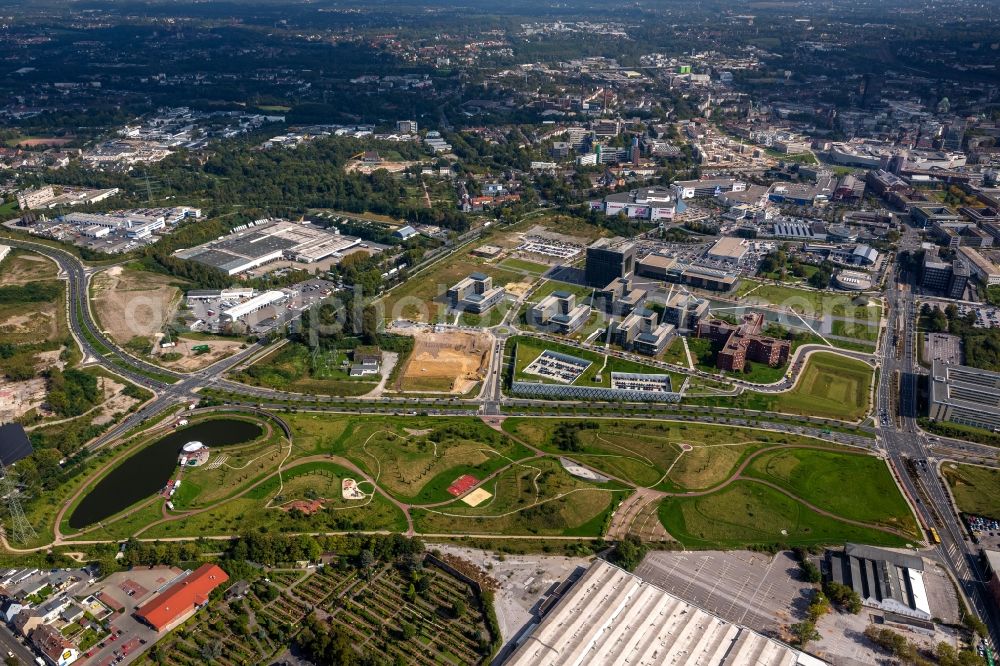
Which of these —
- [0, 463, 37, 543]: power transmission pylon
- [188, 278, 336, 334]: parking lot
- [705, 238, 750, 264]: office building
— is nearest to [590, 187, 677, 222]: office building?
[705, 238, 750, 264]: office building

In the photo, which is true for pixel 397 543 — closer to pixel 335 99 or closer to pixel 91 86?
pixel 335 99

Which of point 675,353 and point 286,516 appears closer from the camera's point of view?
point 286,516

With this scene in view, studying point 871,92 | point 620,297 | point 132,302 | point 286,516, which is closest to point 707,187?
point 620,297

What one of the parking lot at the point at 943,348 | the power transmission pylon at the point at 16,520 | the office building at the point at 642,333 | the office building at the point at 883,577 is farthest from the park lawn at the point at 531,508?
the parking lot at the point at 943,348

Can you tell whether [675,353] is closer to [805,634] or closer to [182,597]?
[805,634]

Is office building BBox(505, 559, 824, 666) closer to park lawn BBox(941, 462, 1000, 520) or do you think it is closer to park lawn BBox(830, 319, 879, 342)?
park lawn BBox(941, 462, 1000, 520)

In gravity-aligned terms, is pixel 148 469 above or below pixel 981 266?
below
